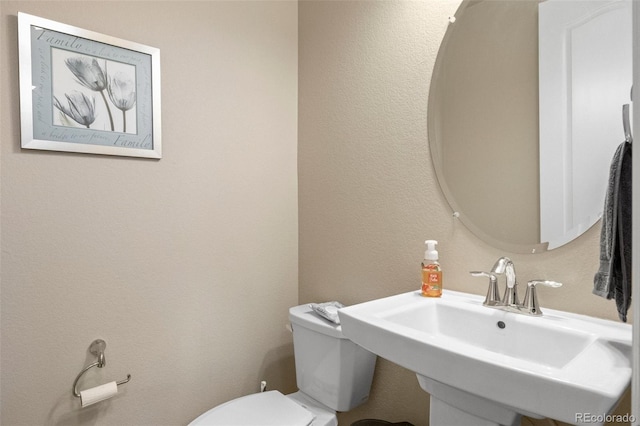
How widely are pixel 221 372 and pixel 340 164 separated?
1.07m

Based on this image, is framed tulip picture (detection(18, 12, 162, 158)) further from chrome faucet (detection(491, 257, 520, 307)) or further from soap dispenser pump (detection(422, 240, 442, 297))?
chrome faucet (detection(491, 257, 520, 307))

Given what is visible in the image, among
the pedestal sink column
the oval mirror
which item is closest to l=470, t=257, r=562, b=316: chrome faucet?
the oval mirror

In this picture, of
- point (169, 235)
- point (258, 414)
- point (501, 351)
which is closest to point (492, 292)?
point (501, 351)

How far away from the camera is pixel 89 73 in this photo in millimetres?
1347

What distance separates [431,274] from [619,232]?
0.55 meters

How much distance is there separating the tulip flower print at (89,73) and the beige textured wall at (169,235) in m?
0.13

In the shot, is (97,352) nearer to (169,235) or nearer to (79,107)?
(169,235)

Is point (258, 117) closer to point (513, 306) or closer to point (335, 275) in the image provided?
point (335, 275)

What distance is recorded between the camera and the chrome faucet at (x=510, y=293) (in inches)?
42.2

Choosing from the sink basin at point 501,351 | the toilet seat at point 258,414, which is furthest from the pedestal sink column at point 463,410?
the toilet seat at point 258,414

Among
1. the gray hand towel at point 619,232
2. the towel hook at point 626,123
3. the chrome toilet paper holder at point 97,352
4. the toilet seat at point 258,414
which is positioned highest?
the towel hook at point 626,123

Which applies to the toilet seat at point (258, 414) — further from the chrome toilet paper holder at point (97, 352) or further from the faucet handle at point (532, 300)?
the faucet handle at point (532, 300)

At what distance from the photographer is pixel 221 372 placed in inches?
67.3

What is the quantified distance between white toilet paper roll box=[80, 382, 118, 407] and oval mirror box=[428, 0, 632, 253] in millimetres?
1352
